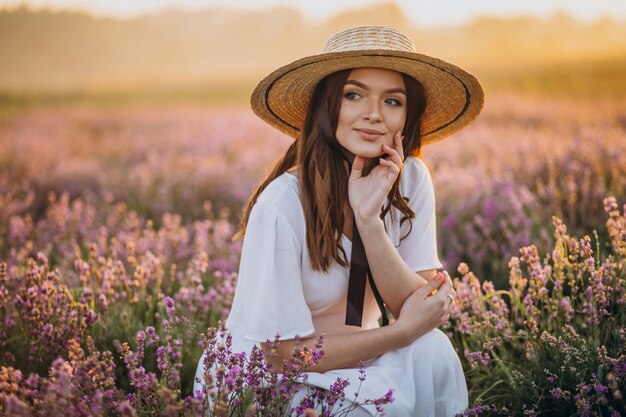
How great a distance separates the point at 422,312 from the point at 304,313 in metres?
0.49

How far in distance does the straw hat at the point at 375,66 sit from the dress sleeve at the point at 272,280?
0.60 metres

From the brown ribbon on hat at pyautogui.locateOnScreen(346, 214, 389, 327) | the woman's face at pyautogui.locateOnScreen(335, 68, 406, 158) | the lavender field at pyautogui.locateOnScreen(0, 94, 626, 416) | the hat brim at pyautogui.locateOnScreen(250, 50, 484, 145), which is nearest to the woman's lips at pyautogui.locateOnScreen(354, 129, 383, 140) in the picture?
the woman's face at pyautogui.locateOnScreen(335, 68, 406, 158)

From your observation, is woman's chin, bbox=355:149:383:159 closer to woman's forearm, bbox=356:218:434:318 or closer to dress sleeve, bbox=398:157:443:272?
woman's forearm, bbox=356:218:434:318

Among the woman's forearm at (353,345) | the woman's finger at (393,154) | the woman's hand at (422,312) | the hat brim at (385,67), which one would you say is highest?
the hat brim at (385,67)

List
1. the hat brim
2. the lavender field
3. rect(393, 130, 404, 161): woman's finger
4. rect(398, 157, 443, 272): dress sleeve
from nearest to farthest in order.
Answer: the lavender field → the hat brim → rect(393, 130, 404, 161): woman's finger → rect(398, 157, 443, 272): dress sleeve

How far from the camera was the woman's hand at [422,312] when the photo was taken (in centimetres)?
248

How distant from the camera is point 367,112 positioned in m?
2.53

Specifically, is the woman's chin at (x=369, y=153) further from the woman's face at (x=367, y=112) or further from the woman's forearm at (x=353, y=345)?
the woman's forearm at (x=353, y=345)

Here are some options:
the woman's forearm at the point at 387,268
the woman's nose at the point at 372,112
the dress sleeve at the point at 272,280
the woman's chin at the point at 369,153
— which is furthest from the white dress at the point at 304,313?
the woman's nose at the point at 372,112

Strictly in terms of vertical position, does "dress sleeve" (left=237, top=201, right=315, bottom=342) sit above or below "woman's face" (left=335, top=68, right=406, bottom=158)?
below

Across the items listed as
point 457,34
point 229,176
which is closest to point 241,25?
point 457,34

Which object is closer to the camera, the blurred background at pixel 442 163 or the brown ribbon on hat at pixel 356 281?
the brown ribbon on hat at pixel 356 281

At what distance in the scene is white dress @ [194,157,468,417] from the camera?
7.70 ft

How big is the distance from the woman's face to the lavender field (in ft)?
2.81
